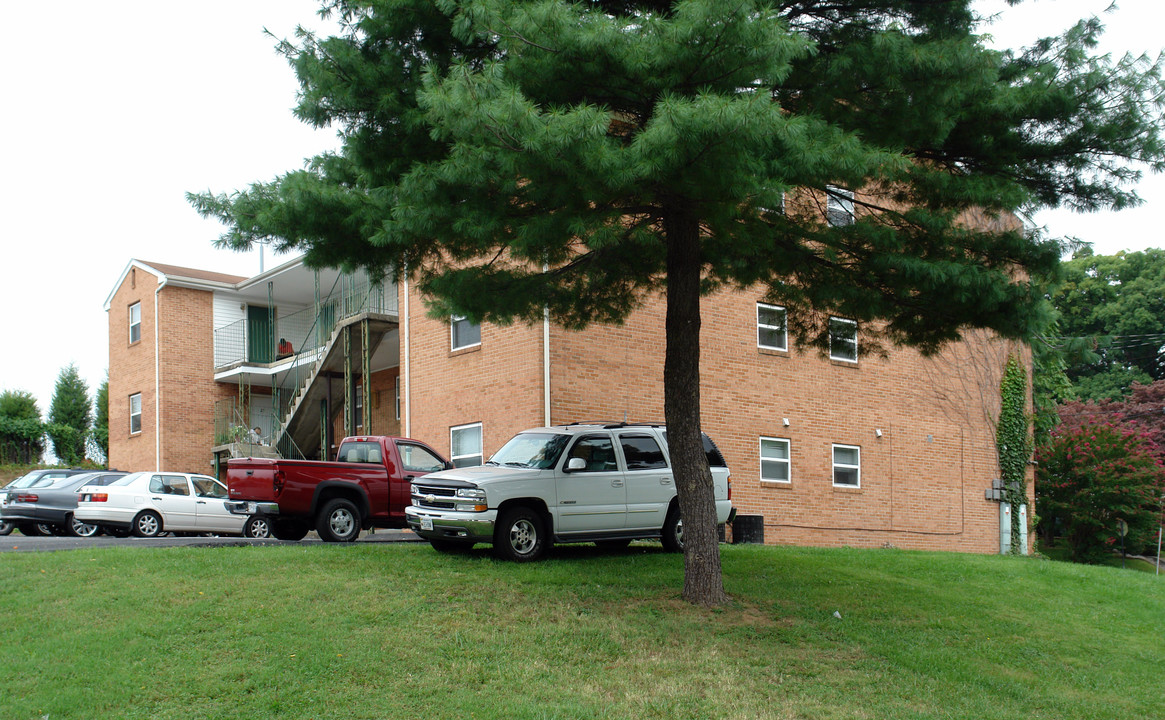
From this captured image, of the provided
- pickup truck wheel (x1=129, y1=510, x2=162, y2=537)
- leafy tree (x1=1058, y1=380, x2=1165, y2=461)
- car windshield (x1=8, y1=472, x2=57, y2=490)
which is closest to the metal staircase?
pickup truck wheel (x1=129, y1=510, x2=162, y2=537)

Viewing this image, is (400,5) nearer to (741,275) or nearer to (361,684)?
(741,275)

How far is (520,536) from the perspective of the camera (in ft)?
42.3

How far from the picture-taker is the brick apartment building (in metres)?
19.8

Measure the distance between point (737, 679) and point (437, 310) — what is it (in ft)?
18.4

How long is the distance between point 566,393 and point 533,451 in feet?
16.8

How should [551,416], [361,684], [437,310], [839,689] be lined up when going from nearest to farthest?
1. [361,684]
2. [839,689]
3. [437,310]
4. [551,416]

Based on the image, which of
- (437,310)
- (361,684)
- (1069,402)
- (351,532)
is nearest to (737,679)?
(361,684)

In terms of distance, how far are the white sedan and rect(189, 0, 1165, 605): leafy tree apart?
34.2 feet

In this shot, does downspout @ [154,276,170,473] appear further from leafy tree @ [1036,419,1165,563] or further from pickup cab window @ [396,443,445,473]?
leafy tree @ [1036,419,1165,563]

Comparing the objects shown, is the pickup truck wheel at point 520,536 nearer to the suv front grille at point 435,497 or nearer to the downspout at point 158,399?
the suv front grille at point 435,497

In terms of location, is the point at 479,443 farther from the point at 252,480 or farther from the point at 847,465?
the point at 847,465

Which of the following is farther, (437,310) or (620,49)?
(437,310)

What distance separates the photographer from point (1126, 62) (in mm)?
10430

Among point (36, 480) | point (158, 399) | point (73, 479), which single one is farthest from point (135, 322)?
point (73, 479)
